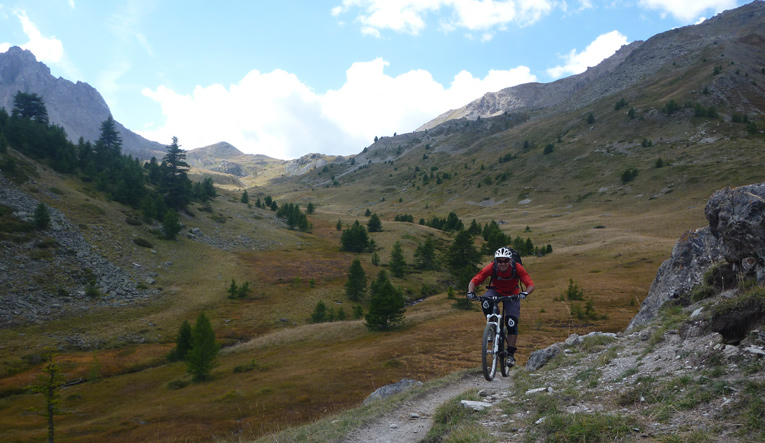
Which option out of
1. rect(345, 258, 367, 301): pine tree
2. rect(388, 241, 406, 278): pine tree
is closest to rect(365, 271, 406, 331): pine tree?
rect(345, 258, 367, 301): pine tree

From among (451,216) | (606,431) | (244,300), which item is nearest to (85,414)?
(244,300)

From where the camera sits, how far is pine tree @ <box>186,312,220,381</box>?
3138 cm

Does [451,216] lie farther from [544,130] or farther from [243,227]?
[544,130]

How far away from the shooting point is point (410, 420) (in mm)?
8344

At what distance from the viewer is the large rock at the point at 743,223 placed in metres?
9.08

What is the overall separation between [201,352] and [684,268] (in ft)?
113

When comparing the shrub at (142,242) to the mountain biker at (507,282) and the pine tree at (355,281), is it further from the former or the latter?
the mountain biker at (507,282)

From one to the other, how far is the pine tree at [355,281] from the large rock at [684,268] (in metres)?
46.0

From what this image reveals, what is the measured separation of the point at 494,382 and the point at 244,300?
52612mm

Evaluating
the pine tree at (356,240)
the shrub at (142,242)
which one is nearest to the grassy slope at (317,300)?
the shrub at (142,242)

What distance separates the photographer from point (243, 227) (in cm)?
9250

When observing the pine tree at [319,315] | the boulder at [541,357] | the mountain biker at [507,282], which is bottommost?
the pine tree at [319,315]

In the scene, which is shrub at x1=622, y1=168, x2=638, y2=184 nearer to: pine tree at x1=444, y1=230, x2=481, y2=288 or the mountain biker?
pine tree at x1=444, y1=230, x2=481, y2=288

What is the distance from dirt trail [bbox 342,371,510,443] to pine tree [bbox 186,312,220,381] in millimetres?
27666
